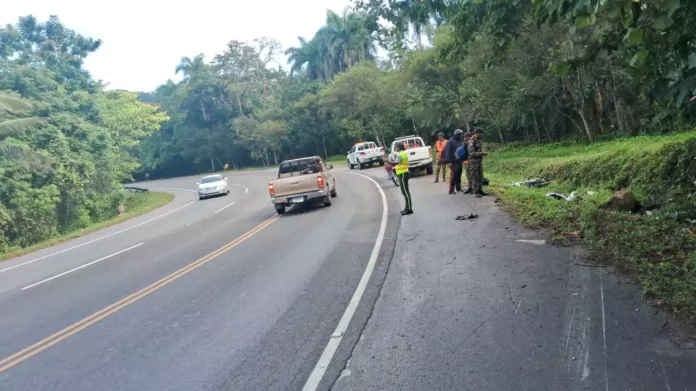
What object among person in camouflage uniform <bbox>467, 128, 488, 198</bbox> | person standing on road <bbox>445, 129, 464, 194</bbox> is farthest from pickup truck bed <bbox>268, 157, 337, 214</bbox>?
person in camouflage uniform <bbox>467, 128, 488, 198</bbox>

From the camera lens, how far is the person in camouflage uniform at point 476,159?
13.4 meters

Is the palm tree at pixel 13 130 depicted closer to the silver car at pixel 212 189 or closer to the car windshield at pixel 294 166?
the silver car at pixel 212 189

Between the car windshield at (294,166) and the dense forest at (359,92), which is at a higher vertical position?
the dense forest at (359,92)

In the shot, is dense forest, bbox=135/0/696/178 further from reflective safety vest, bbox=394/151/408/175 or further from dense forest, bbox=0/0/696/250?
reflective safety vest, bbox=394/151/408/175

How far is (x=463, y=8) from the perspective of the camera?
941cm

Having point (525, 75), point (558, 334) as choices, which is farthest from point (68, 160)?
point (558, 334)

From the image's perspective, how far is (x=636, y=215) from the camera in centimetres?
875

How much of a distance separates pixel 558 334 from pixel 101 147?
3488cm

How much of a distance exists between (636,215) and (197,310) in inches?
287

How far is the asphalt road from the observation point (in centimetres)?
417

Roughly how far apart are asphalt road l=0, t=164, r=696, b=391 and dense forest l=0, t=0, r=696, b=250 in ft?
8.13

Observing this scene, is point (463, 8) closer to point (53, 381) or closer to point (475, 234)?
point (475, 234)

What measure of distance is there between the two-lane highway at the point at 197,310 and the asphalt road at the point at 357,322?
27 mm

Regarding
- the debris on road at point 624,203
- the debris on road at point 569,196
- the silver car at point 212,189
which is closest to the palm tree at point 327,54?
the silver car at point 212,189
